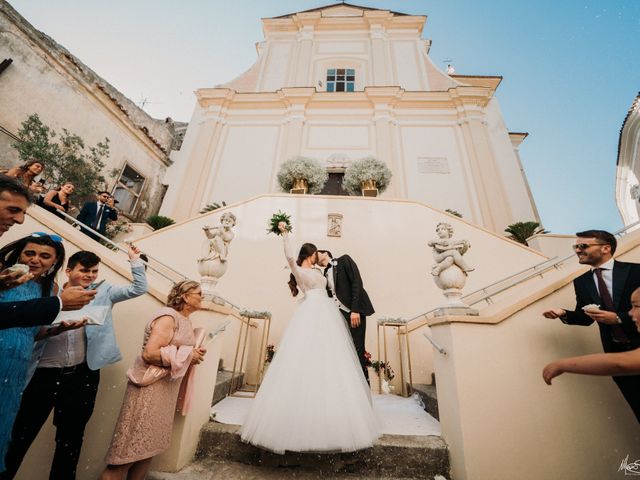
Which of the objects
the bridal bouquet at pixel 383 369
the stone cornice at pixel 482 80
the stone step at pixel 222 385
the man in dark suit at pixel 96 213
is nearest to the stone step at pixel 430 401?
the bridal bouquet at pixel 383 369

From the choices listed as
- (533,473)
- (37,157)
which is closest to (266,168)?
(37,157)

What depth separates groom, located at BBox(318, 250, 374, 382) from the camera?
2938 mm

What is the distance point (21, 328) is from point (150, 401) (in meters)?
0.83

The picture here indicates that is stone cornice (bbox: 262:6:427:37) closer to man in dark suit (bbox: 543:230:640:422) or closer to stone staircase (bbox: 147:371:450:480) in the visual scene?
man in dark suit (bbox: 543:230:640:422)

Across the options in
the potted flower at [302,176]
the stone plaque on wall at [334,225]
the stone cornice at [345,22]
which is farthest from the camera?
the stone cornice at [345,22]

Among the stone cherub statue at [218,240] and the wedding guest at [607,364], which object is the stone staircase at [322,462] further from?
the stone cherub statue at [218,240]

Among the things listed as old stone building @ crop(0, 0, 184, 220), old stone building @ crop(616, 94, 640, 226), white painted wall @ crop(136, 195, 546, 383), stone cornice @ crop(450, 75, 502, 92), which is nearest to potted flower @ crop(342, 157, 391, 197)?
white painted wall @ crop(136, 195, 546, 383)

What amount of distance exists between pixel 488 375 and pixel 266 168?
9.37 m

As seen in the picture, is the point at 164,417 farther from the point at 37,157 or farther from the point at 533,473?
the point at 37,157

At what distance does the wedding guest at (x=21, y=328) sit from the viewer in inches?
54.6

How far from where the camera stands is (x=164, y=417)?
1.73 m

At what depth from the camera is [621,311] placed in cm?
181

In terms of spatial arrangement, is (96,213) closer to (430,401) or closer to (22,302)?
Answer: (22,302)

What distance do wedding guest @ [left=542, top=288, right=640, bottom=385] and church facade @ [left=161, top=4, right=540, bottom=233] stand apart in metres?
7.95
